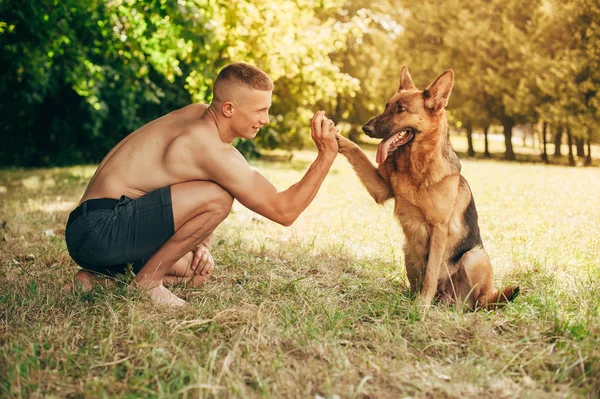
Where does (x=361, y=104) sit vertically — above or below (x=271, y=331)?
above

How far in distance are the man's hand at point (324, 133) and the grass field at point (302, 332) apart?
3.35 feet

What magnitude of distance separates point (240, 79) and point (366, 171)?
3.91 ft

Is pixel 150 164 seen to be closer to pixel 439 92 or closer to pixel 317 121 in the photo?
pixel 317 121

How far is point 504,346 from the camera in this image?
2.81 m

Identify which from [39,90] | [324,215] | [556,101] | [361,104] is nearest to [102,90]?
[39,90]

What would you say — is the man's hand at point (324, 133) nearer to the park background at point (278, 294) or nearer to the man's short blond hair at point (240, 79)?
the man's short blond hair at point (240, 79)

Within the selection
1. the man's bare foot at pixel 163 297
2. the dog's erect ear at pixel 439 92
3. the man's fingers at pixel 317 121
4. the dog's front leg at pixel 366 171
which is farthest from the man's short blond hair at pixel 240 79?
the man's bare foot at pixel 163 297

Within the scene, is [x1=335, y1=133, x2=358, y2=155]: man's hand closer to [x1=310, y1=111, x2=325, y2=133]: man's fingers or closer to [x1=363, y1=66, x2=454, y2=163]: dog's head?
[x1=363, y1=66, x2=454, y2=163]: dog's head

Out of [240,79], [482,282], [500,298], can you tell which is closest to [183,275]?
[240,79]

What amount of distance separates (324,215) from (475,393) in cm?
499

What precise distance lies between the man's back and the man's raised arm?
24cm

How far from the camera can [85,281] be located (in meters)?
3.82

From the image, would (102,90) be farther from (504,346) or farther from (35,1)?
(504,346)

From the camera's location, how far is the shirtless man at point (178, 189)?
355 centimetres
